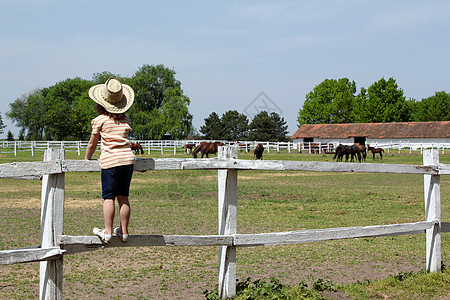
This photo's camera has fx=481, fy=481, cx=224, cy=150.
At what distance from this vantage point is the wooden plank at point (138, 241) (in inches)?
157

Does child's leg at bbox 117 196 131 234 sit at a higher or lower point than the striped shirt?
lower

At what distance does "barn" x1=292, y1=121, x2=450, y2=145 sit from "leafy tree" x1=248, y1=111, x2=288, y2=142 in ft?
56.9

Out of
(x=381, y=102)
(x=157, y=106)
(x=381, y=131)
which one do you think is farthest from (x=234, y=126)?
(x=381, y=131)

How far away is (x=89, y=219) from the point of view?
10148 mm

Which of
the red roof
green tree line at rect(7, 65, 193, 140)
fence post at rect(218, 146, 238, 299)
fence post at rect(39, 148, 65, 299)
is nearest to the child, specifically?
fence post at rect(39, 148, 65, 299)

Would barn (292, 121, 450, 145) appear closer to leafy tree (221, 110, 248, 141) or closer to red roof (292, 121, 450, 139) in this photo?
red roof (292, 121, 450, 139)

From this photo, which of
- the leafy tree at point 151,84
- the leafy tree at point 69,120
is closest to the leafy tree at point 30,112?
the leafy tree at point 69,120

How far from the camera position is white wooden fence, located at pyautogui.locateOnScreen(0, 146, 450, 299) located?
390cm

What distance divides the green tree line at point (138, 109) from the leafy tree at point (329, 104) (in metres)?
25.6

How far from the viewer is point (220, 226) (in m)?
4.68

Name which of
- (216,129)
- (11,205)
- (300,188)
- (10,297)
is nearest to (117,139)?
(10,297)

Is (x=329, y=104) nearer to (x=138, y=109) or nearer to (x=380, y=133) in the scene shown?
(x=380, y=133)

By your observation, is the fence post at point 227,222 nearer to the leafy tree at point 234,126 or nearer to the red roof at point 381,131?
the red roof at point 381,131

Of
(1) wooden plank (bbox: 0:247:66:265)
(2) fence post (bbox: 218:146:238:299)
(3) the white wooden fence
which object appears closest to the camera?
(1) wooden plank (bbox: 0:247:66:265)
